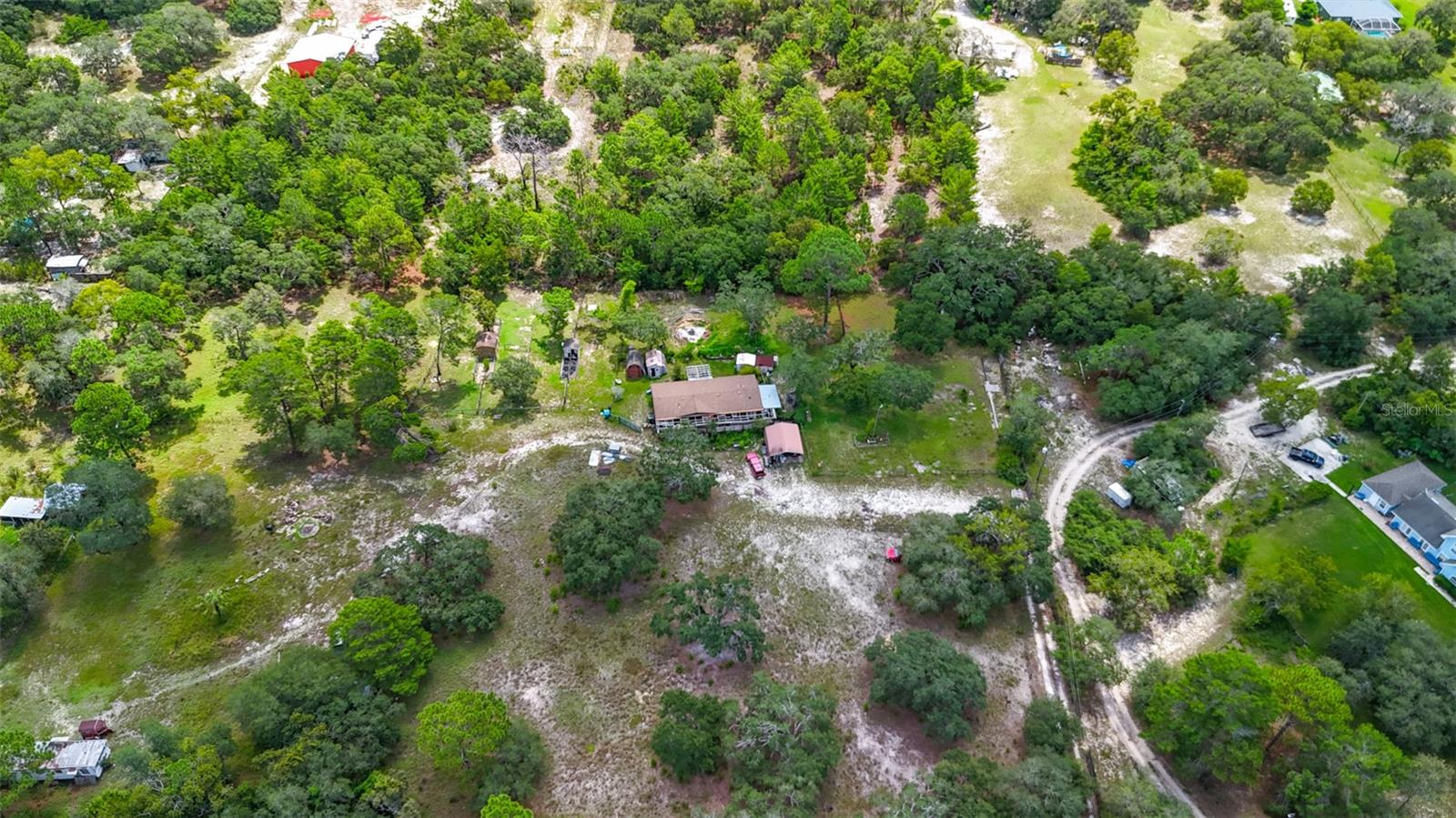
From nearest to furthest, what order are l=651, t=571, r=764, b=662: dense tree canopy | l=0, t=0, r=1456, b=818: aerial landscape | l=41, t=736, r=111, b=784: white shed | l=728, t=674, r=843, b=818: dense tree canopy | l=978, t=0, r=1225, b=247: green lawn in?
1. l=728, t=674, r=843, b=818: dense tree canopy
2. l=41, t=736, r=111, b=784: white shed
3. l=0, t=0, r=1456, b=818: aerial landscape
4. l=651, t=571, r=764, b=662: dense tree canopy
5. l=978, t=0, r=1225, b=247: green lawn

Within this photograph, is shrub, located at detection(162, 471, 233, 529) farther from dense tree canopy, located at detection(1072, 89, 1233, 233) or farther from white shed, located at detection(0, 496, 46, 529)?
dense tree canopy, located at detection(1072, 89, 1233, 233)

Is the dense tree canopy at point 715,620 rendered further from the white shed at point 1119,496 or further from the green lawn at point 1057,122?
the green lawn at point 1057,122

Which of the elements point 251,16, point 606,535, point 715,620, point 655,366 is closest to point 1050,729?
point 715,620

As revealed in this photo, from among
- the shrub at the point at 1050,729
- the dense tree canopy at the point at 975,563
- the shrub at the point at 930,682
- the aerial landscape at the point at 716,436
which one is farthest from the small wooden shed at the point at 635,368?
the shrub at the point at 1050,729

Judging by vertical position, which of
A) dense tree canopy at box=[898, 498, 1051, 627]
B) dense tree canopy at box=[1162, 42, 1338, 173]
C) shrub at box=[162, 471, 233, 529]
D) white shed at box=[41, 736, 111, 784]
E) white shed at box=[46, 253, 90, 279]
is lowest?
white shed at box=[41, 736, 111, 784]

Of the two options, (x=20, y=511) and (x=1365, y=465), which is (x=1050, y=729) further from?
(x=20, y=511)

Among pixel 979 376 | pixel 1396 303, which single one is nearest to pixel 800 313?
pixel 979 376

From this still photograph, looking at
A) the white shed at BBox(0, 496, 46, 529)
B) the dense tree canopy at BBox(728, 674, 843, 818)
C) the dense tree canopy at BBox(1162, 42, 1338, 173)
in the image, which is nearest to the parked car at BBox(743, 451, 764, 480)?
the dense tree canopy at BBox(728, 674, 843, 818)
